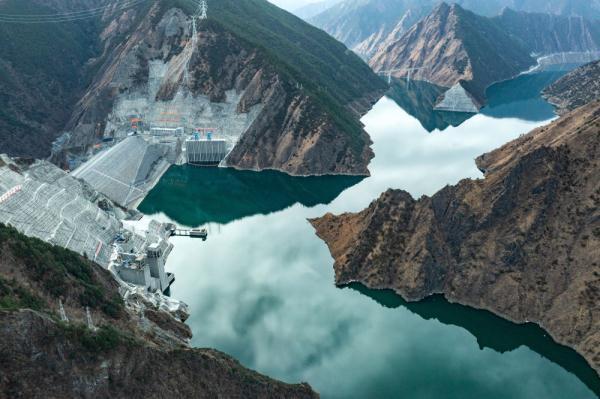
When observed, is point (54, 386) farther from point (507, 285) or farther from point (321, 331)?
point (507, 285)

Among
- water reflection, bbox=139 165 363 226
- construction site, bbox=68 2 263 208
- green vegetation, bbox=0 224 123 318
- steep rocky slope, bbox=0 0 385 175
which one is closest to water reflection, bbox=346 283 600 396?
green vegetation, bbox=0 224 123 318

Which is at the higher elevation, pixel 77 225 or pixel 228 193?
pixel 228 193

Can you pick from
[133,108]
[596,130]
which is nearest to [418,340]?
[596,130]

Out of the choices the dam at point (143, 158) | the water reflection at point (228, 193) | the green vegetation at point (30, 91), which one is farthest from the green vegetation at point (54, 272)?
the green vegetation at point (30, 91)

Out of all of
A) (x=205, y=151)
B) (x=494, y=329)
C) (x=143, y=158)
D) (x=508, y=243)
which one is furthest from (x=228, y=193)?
(x=494, y=329)

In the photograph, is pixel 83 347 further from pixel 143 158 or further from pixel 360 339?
pixel 143 158
